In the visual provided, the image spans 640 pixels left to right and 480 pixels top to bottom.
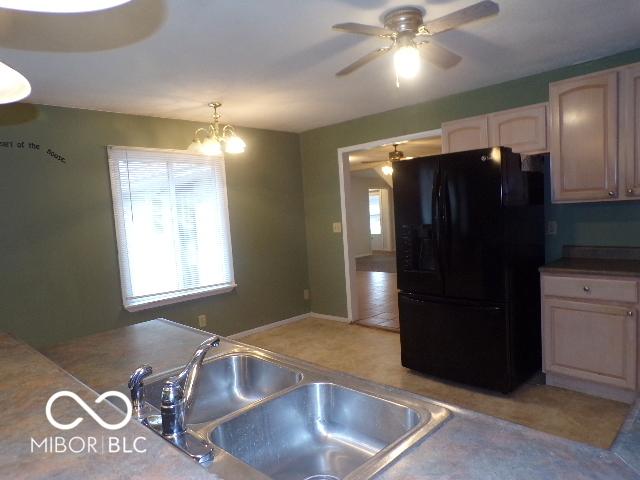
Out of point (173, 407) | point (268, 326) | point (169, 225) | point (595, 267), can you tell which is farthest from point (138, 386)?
point (268, 326)

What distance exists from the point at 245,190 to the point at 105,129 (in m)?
1.47

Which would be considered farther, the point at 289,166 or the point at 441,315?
the point at 289,166

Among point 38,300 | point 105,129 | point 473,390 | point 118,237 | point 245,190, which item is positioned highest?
point 105,129

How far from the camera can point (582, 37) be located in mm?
2475

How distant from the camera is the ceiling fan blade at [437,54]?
1.99 metres

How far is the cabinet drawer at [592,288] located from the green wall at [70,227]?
296 centimetres

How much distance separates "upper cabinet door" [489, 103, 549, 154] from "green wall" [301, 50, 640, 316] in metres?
0.27

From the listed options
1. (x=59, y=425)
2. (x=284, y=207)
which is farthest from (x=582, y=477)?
(x=284, y=207)

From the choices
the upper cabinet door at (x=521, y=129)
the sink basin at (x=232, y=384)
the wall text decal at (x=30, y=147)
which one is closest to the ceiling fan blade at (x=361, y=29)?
the sink basin at (x=232, y=384)

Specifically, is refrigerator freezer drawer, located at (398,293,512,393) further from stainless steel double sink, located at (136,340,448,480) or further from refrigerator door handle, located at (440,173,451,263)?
stainless steel double sink, located at (136,340,448,480)

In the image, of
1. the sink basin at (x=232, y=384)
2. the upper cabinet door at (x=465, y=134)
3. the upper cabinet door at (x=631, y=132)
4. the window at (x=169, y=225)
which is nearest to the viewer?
the sink basin at (x=232, y=384)

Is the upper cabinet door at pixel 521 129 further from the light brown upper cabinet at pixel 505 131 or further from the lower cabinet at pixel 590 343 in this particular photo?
the lower cabinet at pixel 590 343

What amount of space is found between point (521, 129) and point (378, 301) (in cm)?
314

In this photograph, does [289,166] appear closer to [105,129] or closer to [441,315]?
[105,129]
